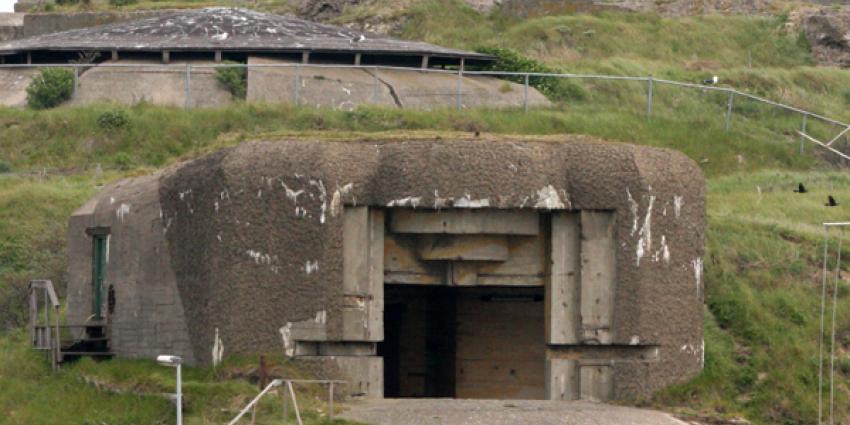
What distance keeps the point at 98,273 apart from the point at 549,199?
8924mm

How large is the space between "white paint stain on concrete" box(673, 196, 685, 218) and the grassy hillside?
2271 millimetres

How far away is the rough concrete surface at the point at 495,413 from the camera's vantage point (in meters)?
29.2

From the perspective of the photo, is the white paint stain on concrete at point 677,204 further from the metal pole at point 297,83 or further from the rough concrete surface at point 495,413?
the metal pole at point 297,83

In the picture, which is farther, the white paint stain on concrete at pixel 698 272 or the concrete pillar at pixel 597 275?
the white paint stain on concrete at pixel 698 272

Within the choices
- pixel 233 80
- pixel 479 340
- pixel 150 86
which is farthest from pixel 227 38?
pixel 479 340

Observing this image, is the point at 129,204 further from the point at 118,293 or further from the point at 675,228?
the point at 675,228

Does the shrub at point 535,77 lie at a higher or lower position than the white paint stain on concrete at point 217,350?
higher

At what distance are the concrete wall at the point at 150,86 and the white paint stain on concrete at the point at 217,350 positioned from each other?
1712 cm

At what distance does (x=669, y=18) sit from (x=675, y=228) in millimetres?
27563

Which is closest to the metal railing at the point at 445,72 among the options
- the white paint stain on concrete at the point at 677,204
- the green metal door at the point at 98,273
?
the green metal door at the point at 98,273

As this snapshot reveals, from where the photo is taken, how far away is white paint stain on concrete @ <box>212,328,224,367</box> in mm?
31266

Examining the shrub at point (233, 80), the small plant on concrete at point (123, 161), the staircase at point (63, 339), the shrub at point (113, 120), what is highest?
the shrub at point (233, 80)

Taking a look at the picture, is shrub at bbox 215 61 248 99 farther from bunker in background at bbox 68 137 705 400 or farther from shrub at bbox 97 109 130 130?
bunker in background at bbox 68 137 705 400

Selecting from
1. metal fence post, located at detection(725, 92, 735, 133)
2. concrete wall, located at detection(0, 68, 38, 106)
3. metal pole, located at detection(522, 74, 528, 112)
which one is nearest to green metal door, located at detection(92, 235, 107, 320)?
concrete wall, located at detection(0, 68, 38, 106)
